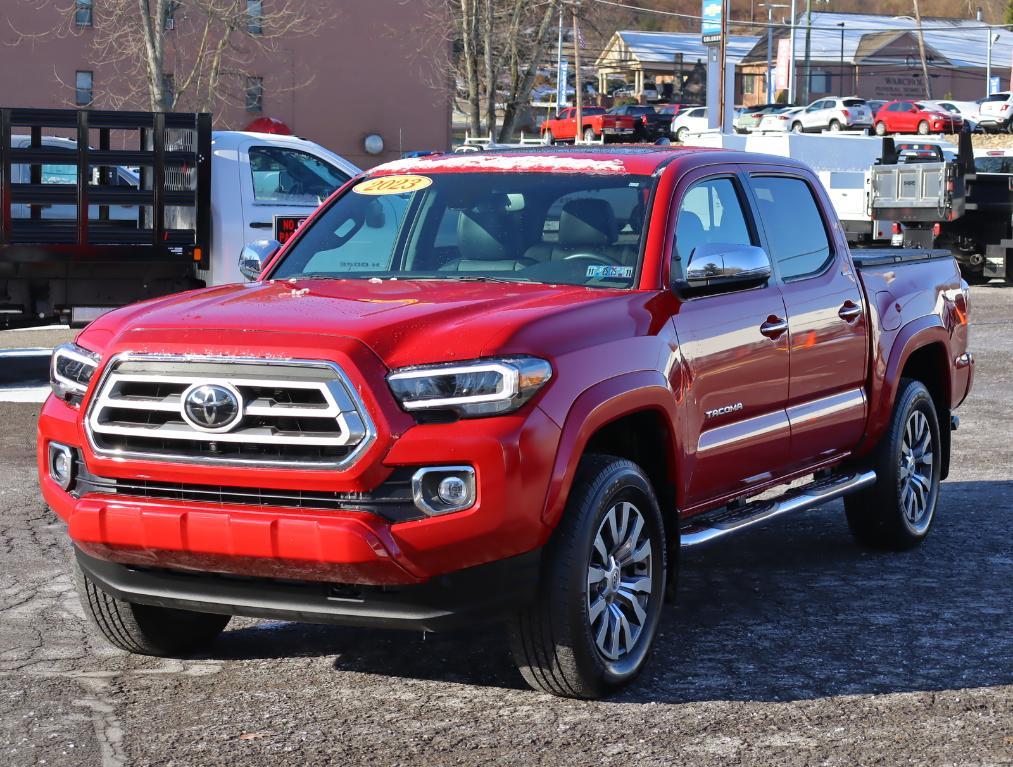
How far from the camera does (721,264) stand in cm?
561

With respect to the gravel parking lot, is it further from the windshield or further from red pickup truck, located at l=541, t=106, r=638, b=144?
red pickup truck, located at l=541, t=106, r=638, b=144

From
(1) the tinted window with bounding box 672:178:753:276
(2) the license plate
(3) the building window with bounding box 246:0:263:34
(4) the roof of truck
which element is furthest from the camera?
(3) the building window with bounding box 246:0:263:34

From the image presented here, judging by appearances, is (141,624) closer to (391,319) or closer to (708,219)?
(391,319)

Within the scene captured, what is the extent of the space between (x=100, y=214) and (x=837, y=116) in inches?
2271

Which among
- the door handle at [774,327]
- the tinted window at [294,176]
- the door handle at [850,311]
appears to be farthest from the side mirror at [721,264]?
the tinted window at [294,176]

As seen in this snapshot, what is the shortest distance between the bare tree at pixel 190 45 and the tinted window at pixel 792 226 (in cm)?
3402

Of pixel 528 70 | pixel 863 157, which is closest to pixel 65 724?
pixel 863 157

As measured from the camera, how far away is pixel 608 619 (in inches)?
201

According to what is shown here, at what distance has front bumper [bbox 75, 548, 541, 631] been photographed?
15.2 feet

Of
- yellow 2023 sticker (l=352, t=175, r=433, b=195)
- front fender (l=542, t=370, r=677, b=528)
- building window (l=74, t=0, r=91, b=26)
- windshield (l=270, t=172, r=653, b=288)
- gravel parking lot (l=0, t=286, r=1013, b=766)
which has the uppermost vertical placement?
building window (l=74, t=0, r=91, b=26)

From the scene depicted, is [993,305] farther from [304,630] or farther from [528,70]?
[528,70]

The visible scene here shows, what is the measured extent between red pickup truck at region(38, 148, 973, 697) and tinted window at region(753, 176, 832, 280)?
0.02 metres

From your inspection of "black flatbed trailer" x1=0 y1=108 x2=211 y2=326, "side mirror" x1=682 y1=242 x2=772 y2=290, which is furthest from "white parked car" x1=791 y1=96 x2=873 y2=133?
"side mirror" x1=682 y1=242 x2=772 y2=290

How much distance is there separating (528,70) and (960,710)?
4449 cm
